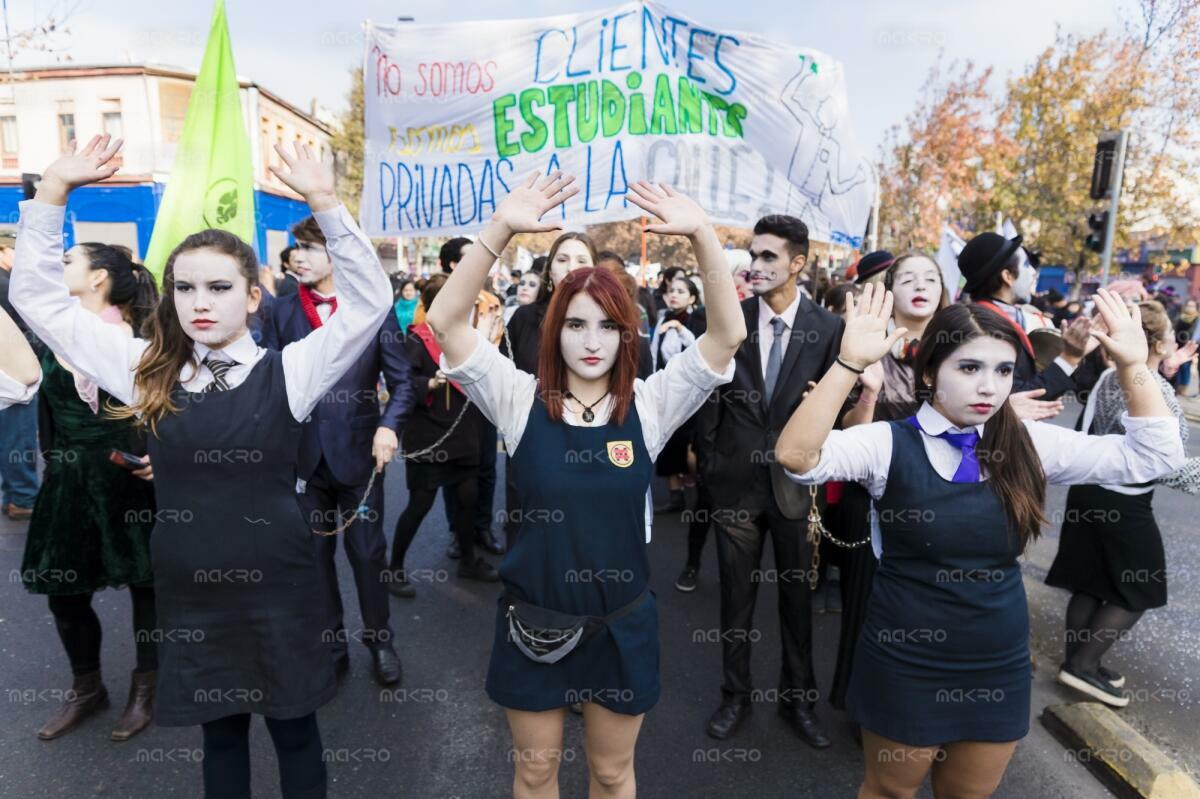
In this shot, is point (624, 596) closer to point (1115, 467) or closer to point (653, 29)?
point (1115, 467)

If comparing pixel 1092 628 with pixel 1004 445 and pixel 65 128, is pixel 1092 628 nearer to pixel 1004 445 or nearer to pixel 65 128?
pixel 1004 445

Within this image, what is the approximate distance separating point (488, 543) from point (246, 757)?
304 cm

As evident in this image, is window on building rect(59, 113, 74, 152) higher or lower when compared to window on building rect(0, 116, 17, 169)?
higher

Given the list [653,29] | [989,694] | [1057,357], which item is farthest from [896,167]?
[989,694]

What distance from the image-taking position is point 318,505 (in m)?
3.39

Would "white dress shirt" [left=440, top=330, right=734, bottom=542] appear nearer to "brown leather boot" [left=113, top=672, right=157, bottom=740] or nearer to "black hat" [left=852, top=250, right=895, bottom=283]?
"brown leather boot" [left=113, top=672, right=157, bottom=740]

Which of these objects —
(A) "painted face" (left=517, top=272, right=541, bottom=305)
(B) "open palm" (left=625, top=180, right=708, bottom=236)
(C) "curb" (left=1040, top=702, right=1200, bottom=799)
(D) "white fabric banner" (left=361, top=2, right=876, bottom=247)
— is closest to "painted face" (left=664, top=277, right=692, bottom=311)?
(A) "painted face" (left=517, top=272, right=541, bottom=305)

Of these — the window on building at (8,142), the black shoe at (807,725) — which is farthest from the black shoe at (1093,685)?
the window on building at (8,142)

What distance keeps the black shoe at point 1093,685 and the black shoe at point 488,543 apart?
335cm

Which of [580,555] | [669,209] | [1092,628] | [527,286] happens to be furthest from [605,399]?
[527,286]

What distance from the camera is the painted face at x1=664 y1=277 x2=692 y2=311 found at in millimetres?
6566

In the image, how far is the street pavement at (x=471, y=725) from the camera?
2.82 metres

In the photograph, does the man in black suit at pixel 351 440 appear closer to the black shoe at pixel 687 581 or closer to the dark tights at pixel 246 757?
the dark tights at pixel 246 757

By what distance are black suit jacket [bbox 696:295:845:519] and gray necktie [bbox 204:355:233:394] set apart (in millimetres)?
1896
